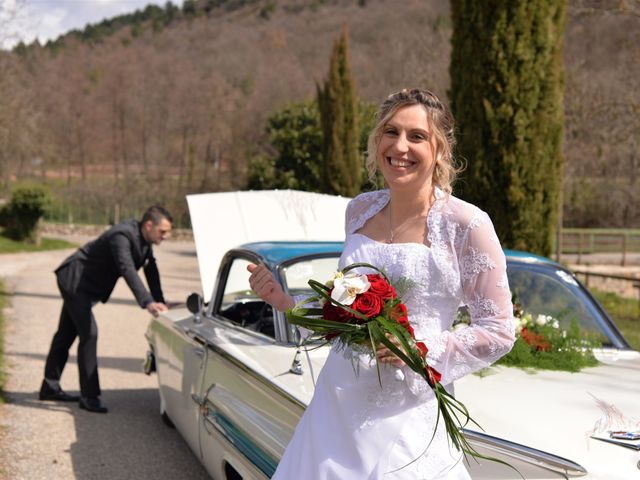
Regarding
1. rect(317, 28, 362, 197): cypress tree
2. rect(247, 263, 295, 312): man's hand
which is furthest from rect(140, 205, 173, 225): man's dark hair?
rect(317, 28, 362, 197): cypress tree

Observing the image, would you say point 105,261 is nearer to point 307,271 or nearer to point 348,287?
point 307,271

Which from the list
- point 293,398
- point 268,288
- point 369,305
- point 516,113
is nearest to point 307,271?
point 293,398

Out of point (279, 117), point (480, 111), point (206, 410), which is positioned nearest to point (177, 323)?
point (206, 410)

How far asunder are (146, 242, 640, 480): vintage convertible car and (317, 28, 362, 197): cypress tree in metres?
13.9

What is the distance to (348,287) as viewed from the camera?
2.21 meters

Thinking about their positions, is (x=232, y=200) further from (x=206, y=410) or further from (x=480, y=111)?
(x=480, y=111)

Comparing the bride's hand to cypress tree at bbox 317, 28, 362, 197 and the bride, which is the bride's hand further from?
cypress tree at bbox 317, 28, 362, 197

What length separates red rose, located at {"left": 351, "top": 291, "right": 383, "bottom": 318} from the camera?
216 cm

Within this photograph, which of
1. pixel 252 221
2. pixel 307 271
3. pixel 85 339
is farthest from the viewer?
pixel 85 339

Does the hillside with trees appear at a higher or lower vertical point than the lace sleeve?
higher

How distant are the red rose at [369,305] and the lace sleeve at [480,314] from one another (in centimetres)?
26

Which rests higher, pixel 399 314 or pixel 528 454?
pixel 399 314

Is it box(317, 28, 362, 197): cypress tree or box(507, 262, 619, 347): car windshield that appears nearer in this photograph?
box(507, 262, 619, 347): car windshield

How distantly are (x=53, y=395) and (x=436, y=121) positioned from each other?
556 centimetres
